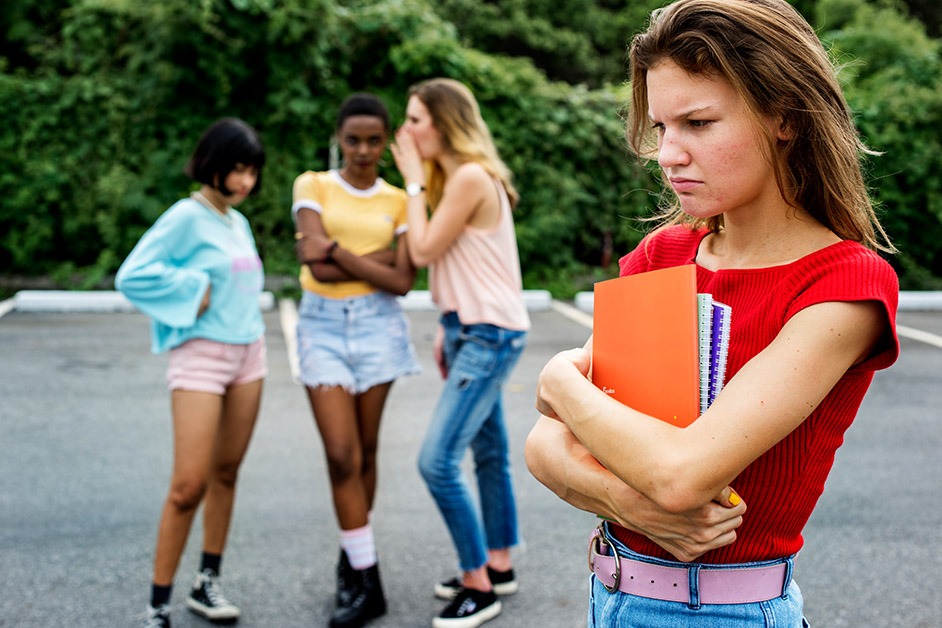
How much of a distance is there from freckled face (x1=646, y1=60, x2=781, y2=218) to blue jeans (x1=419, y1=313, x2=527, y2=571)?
2101mm

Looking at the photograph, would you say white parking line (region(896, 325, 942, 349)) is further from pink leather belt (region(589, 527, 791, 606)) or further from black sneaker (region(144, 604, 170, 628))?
pink leather belt (region(589, 527, 791, 606))

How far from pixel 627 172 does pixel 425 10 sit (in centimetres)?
348

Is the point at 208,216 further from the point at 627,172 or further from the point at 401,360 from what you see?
the point at 627,172

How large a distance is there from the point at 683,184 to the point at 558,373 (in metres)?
0.37

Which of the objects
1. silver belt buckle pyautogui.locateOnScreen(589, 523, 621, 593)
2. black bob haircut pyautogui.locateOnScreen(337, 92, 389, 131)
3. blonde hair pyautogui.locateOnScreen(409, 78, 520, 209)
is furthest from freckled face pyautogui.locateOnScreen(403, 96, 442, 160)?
silver belt buckle pyautogui.locateOnScreen(589, 523, 621, 593)

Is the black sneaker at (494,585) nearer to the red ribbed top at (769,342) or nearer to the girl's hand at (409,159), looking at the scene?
the girl's hand at (409,159)

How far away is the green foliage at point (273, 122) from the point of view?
1104 cm

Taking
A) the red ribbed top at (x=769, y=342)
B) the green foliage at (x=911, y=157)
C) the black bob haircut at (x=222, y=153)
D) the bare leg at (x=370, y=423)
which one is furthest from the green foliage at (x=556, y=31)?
the red ribbed top at (x=769, y=342)

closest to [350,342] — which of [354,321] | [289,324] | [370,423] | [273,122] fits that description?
[354,321]

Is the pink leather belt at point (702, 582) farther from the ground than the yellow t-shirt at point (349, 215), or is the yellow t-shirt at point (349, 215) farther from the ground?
the yellow t-shirt at point (349, 215)

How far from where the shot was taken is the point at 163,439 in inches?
224

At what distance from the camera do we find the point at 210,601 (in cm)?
351

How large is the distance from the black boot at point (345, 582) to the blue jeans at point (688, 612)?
2.09 m

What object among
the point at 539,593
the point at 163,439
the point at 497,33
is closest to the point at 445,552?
the point at 539,593
